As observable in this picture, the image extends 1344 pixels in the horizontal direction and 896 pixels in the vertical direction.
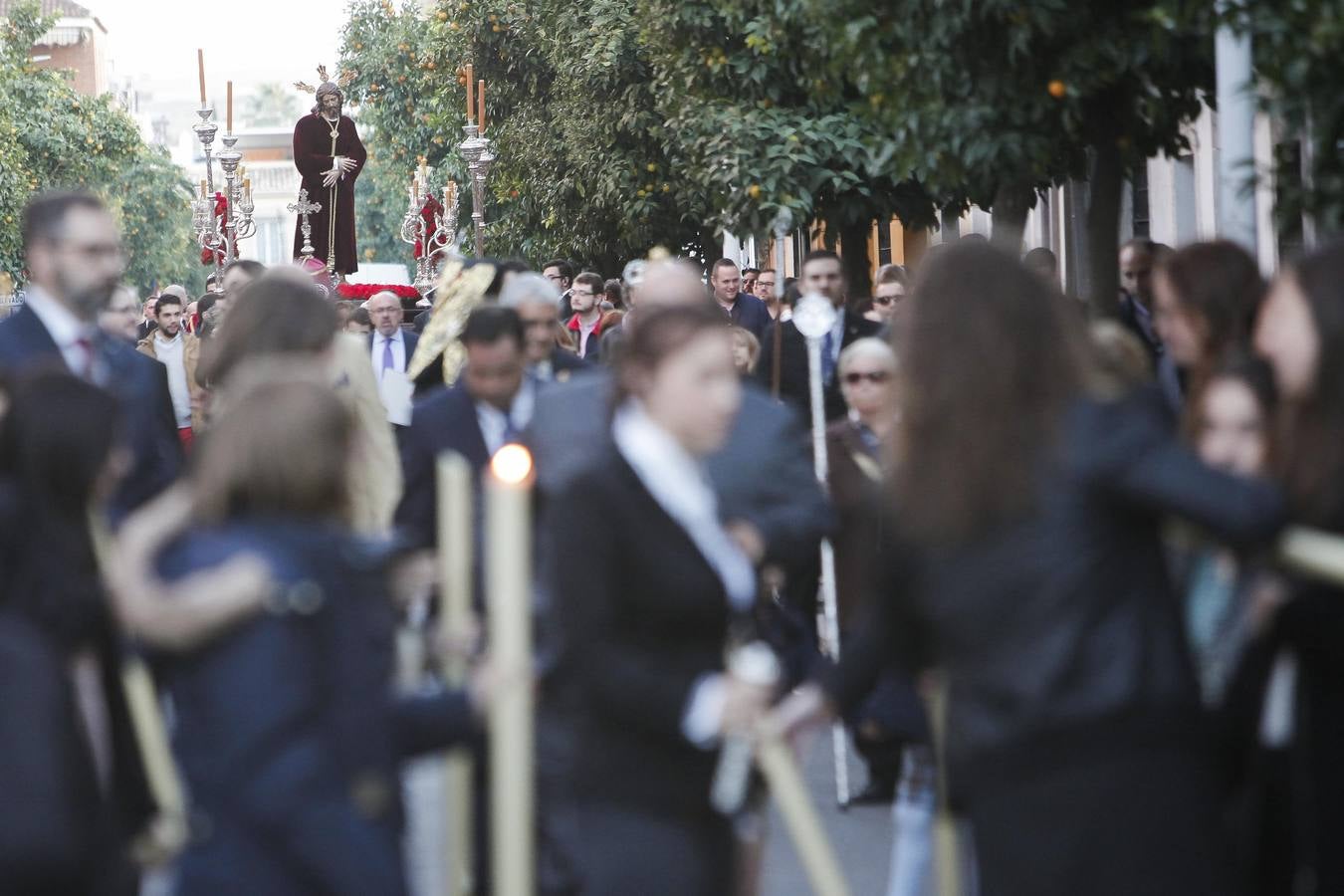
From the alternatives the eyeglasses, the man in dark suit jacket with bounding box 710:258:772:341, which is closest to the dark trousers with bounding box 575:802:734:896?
the eyeglasses

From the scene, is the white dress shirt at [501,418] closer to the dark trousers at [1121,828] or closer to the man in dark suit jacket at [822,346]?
the dark trousers at [1121,828]

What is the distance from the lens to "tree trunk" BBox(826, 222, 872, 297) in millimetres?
18828

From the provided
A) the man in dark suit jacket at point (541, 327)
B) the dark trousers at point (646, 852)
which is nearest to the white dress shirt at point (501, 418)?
the man in dark suit jacket at point (541, 327)

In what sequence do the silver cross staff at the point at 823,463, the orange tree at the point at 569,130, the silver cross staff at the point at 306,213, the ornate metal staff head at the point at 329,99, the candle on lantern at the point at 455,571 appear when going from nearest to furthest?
the candle on lantern at the point at 455,571, the silver cross staff at the point at 823,463, the orange tree at the point at 569,130, the ornate metal staff head at the point at 329,99, the silver cross staff at the point at 306,213

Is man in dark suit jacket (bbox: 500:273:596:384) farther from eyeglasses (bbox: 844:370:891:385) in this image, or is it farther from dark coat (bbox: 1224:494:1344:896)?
dark coat (bbox: 1224:494:1344:896)

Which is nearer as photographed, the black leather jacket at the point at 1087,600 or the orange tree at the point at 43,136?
the black leather jacket at the point at 1087,600

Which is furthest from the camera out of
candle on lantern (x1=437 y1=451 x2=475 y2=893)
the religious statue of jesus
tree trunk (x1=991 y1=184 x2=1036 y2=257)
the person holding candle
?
the religious statue of jesus

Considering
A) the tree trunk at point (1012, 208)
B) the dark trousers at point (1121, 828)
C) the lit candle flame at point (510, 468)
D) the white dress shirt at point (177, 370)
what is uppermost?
the tree trunk at point (1012, 208)

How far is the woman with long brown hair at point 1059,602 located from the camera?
3727 mm

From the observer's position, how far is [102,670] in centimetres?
450

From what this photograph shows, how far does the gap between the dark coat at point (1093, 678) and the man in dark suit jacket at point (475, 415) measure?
3279 mm

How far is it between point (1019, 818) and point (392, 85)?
56148mm

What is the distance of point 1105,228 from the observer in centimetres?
1310

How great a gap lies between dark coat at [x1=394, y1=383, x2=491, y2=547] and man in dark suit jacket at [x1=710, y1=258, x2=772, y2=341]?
32.8 feet
